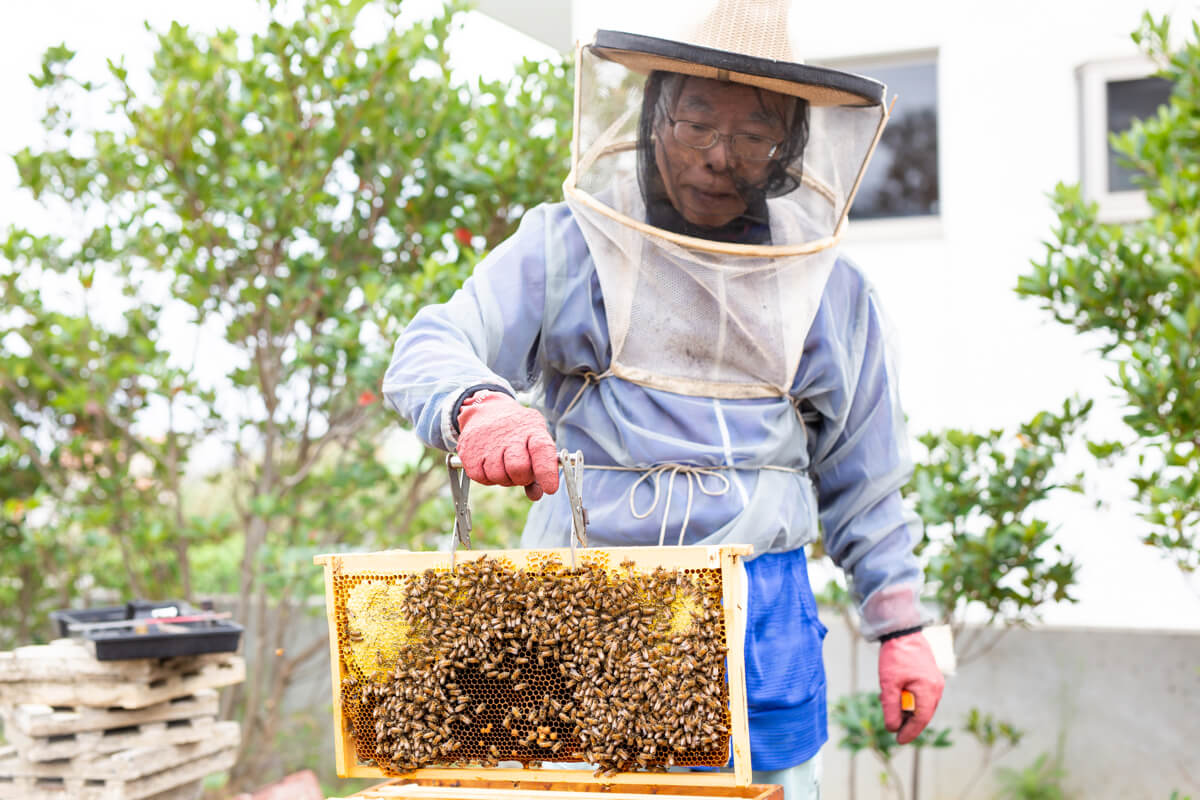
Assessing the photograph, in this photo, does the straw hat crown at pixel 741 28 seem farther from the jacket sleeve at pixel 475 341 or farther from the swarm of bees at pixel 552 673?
the swarm of bees at pixel 552 673

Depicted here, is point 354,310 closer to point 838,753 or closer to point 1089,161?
point 838,753

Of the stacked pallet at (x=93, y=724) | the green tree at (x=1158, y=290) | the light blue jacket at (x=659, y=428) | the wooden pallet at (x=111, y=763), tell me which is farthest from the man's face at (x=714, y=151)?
the wooden pallet at (x=111, y=763)

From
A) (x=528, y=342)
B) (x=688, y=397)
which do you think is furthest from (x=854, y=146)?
(x=528, y=342)

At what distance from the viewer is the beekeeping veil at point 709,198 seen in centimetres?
165

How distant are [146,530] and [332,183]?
53.4 inches

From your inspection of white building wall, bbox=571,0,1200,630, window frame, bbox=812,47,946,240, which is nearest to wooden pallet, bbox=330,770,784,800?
white building wall, bbox=571,0,1200,630

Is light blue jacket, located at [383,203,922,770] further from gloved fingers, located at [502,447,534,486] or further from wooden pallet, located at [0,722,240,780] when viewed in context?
wooden pallet, located at [0,722,240,780]

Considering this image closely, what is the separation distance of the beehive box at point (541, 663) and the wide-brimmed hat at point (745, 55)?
2.48 feet

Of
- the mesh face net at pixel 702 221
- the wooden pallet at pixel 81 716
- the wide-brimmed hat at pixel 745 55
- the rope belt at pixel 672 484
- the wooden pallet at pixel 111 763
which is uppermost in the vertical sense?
the wide-brimmed hat at pixel 745 55

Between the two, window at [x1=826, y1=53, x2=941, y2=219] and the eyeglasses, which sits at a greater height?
window at [x1=826, y1=53, x2=941, y2=219]

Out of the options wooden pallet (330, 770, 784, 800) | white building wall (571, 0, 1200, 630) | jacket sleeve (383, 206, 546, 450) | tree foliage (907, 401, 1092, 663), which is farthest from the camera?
white building wall (571, 0, 1200, 630)

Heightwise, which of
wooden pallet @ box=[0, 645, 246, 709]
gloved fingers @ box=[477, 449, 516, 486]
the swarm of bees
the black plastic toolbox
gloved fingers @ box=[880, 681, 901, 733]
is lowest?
wooden pallet @ box=[0, 645, 246, 709]

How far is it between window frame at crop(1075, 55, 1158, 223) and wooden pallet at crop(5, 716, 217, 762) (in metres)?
3.65

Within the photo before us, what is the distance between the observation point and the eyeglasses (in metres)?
1.65
